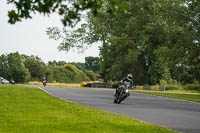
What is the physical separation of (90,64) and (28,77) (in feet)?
256

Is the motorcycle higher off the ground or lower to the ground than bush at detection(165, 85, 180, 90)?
lower

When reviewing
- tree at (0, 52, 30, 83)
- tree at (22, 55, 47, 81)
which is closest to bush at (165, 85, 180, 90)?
tree at (0, 52, 30, 83)

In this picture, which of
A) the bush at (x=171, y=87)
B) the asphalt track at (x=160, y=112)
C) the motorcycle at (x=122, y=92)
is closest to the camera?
the asphalt track at (x=160, y=112)

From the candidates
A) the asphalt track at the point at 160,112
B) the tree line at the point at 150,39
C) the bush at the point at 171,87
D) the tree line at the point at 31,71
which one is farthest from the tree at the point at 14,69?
the asphalt track at the point at 160,112

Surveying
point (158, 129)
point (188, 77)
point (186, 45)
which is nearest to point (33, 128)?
point (158, 129)

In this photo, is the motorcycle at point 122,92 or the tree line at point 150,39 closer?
the motorcycle at point 122,92

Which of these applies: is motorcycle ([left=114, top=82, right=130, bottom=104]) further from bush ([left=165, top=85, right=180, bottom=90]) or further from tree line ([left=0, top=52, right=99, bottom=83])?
tree line ([left=0, top=52, right=99, bottom=83])

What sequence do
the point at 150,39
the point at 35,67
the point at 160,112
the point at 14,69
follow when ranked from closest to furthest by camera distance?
1. the point at 160,112
2. the point at 150,39
3. the point at 14,69
4. the point at 35,67

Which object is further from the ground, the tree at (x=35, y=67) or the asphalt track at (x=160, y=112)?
the tree at (x=35, y=67)

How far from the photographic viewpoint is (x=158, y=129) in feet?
37.0

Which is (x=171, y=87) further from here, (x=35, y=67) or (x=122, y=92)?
(x=35, y=67)

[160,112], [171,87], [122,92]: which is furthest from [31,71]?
[160,112]

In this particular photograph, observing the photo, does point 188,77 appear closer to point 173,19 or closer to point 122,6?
point 173,19

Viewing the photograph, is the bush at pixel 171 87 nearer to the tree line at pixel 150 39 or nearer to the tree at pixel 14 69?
the tree line at pixel 150 39
